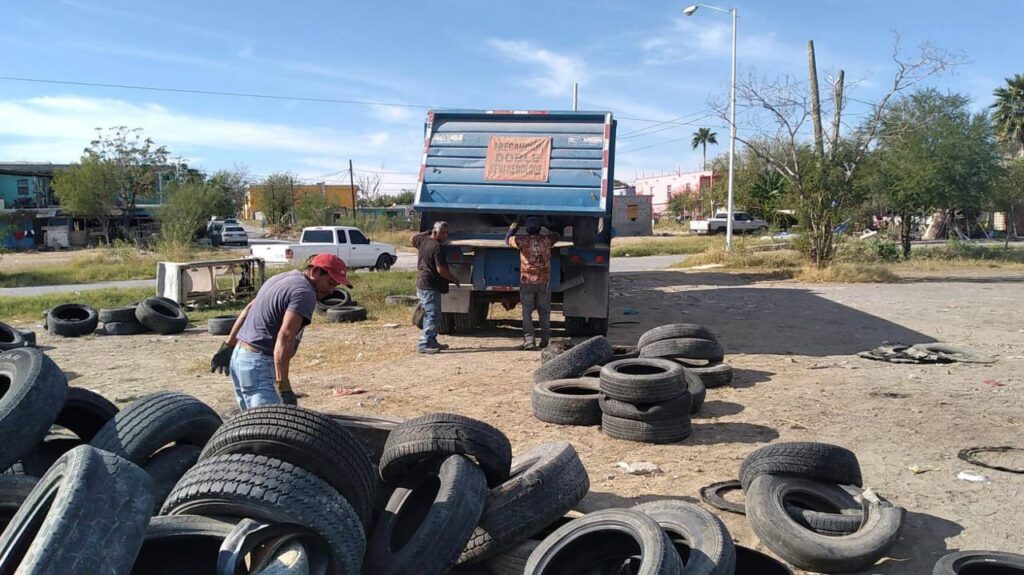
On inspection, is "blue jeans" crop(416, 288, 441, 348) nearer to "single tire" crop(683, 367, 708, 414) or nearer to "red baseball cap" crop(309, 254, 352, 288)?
"single tire" crop(683, 367, 708, 414)

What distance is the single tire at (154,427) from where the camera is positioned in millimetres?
3961

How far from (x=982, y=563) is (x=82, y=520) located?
3.81 metres

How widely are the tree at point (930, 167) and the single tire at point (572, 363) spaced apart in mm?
19782

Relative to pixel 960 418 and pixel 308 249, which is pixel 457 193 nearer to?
pixel 960 418

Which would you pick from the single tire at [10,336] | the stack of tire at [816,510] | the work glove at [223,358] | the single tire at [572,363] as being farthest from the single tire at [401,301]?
the stack of tire at [816,510]

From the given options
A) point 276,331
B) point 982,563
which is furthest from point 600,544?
point 276,331

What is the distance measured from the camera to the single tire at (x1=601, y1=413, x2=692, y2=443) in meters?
5.88

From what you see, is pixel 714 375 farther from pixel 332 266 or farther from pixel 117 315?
pixel 117 315

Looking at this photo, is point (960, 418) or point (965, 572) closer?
point (965, 572)

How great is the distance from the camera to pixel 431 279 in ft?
32.7

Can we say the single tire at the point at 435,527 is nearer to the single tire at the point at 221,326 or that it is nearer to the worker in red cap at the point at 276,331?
the worker in red cap at the point at 276,331

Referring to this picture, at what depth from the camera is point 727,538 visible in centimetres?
337

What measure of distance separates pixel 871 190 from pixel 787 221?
4.93 metres

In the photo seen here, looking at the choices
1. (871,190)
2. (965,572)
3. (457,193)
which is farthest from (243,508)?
(871,190)
